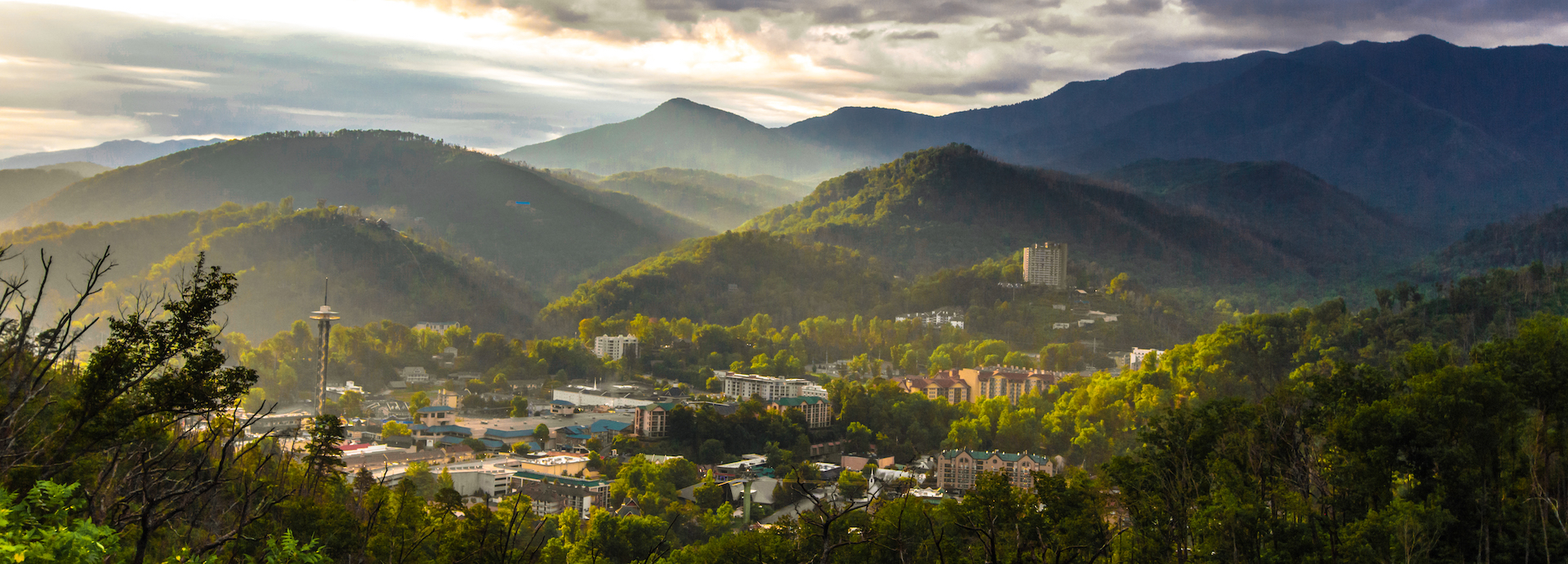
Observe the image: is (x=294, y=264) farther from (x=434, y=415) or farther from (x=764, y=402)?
(x=764, y=402)

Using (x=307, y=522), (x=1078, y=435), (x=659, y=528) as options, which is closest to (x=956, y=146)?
(x=1078, y=435)

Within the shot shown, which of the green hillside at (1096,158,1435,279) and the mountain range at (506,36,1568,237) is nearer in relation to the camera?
the green hillside at (1096,158,1435,279)

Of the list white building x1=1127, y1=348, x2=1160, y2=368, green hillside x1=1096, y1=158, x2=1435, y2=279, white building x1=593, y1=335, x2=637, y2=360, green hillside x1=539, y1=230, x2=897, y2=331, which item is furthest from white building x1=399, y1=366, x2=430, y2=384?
green hillside x1=1096, y1=158, x2=1435, y2=279

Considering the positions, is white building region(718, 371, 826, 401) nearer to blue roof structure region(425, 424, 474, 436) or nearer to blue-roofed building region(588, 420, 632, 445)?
blue-roofed building region(588, 420, 632, 445)

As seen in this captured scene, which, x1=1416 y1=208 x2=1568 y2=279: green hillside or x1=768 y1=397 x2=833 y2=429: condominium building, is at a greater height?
x1=1416 y1=208 x2=1568 y2=279: green hillside

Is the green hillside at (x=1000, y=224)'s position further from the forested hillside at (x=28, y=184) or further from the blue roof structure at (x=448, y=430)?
the forested hillside at (x=28, y=184)

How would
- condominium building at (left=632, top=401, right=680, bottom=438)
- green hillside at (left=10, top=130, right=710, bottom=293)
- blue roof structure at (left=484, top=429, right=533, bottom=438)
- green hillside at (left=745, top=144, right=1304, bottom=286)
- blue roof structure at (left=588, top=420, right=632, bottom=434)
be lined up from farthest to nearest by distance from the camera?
green hillside at (left=10, top=130, right=710, bottom=293) → green hillside at (left=745, top=144, right=1304, bottom=286) → blue roof structure at (left=588, top=420, right=632, bottom=434) → blue roof structure at (left=484, top=429, right=533, bottom=438) → condominium building at (left=632, top=401, right=680, bottom=438)

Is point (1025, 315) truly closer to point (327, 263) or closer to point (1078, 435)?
point (1078, 435)

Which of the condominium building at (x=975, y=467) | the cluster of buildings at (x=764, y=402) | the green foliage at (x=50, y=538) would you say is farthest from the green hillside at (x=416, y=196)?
the green foliage at (x=50, y=538)
